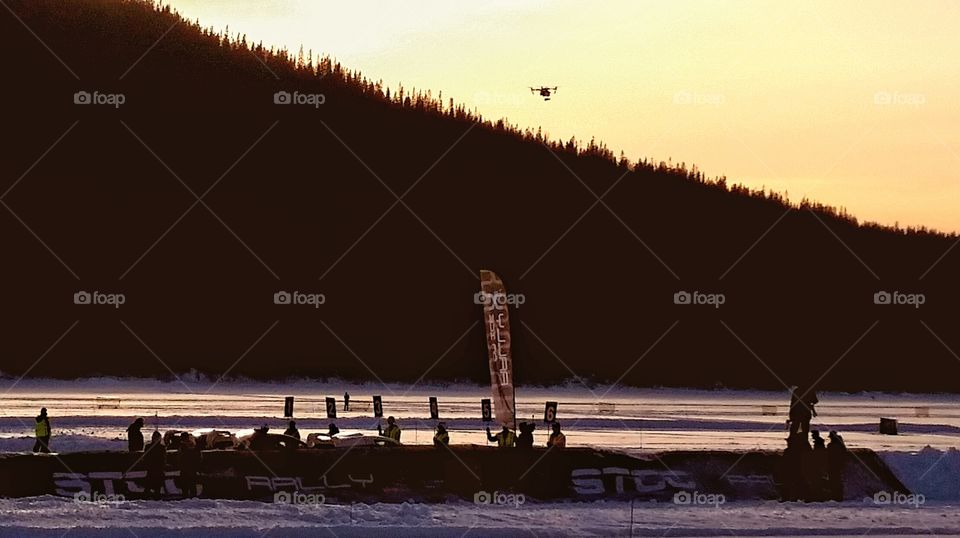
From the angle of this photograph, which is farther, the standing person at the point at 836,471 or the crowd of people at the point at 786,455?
the standing person at the point at 836,471

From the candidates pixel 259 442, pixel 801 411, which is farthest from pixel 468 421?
pixel 801 411

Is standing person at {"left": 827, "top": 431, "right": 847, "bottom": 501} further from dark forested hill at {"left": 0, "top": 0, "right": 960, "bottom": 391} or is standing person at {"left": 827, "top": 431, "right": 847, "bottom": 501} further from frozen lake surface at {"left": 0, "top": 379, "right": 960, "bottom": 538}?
dark forested hill at {"left": 0, "top": 0, "right": 960, "bottom": 391}

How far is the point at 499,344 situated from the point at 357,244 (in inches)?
3705

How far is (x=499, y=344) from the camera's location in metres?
27.8

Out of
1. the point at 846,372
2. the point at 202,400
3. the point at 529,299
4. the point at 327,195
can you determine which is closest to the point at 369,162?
the point at 327,195

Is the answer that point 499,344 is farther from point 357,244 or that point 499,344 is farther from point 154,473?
point 357,244

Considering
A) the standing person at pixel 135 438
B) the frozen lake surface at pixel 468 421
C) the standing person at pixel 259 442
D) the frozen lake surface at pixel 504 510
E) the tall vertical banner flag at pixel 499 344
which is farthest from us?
the frozen lake surface at pixel 468 421

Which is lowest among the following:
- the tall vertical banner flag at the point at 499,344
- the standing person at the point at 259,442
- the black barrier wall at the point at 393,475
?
the black barrier wall at the point at 393,475

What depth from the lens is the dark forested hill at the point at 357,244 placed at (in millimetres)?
103750

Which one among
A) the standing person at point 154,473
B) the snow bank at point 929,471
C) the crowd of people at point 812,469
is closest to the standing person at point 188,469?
the standing person at point 154,473

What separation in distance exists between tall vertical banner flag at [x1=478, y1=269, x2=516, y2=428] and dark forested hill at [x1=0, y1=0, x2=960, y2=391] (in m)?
60.7

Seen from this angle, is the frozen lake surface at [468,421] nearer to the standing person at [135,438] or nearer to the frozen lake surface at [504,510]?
the frozen lake surface at [504,510]

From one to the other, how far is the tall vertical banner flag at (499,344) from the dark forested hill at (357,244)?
199 feet

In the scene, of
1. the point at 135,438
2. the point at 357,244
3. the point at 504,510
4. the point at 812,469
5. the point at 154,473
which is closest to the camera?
the point at 504,510
